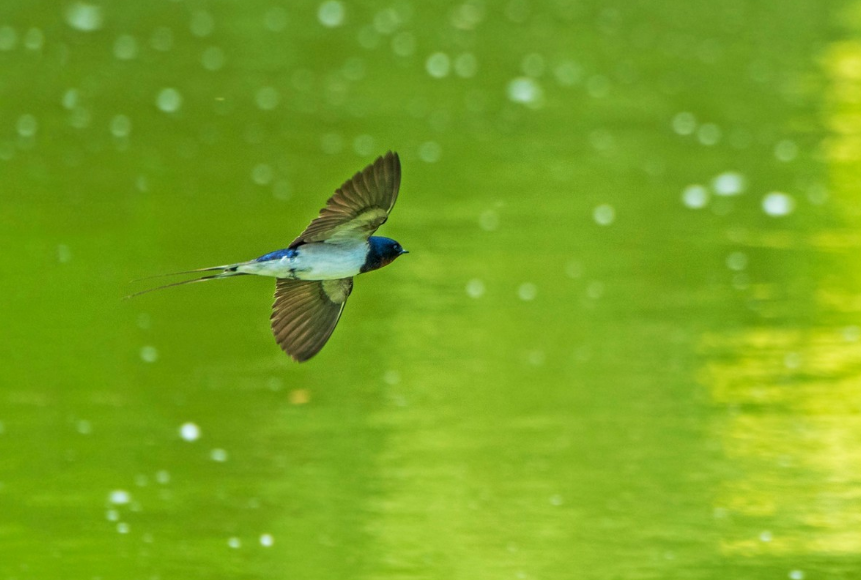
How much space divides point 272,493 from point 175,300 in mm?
1960

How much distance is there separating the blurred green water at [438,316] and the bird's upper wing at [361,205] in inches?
142

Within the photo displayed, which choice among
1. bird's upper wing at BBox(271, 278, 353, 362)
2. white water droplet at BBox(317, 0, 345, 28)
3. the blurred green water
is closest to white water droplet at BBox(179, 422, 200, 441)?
the blurred green water

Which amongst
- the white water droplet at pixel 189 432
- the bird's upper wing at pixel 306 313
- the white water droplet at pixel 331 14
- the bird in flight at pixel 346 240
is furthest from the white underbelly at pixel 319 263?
the white water droplet at pixel 331 14

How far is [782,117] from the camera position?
11094mm

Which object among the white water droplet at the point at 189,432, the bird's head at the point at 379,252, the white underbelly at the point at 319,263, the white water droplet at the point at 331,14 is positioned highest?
the white water droplet at the point at 331,14

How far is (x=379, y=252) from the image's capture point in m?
2.47

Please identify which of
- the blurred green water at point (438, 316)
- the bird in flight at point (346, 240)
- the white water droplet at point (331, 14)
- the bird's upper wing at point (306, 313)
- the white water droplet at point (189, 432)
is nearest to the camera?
the bird in flight at point (346, 240)

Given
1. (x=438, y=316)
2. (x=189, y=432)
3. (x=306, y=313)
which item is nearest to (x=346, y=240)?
(x=306, y=313)

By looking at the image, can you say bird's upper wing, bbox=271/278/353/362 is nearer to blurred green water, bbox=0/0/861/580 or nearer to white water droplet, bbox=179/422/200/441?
blurred green water, bbox=0/0/861/580

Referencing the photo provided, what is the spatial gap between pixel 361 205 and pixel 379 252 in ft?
0.33

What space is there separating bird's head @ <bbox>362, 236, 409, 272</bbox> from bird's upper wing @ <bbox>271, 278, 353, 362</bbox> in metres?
0.18

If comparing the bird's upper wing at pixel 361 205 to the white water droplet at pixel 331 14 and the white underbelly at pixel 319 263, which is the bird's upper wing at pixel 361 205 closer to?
the white underbelly at pixel 319 263

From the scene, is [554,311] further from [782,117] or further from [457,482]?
[782,117]

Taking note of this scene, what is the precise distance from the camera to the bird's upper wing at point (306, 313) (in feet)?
8.57
